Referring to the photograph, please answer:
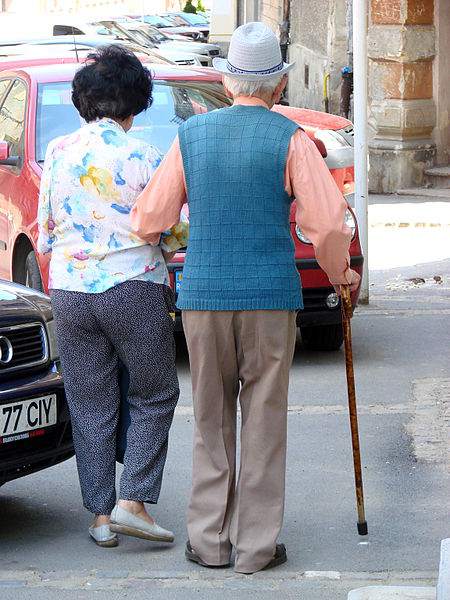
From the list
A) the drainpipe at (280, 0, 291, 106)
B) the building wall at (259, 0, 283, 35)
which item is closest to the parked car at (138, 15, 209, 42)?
the building wall at (259, 0, 283, 35)

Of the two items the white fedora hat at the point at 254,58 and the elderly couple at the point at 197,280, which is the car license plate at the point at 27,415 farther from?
the white fedora hat at the point at 254,58

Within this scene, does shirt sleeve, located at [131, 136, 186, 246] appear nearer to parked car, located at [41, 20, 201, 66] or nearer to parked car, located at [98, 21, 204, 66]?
parked car, located at [41, 20, 201, 66]

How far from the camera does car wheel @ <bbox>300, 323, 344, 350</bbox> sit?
331 inches

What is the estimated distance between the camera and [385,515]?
533 centimetres

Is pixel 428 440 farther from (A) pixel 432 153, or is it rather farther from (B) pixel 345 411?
(A) pixel 432 153

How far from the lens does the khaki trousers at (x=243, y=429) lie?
179 inches

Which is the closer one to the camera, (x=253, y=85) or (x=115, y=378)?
(x=253, y=85)

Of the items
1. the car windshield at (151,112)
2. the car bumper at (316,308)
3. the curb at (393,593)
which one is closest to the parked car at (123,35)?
the car windshield at (151,112)

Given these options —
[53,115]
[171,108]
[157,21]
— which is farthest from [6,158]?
[157,21]

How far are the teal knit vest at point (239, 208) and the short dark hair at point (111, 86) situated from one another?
0.41 m

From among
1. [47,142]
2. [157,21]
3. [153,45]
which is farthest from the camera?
[157,21]

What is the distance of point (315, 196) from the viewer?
4422 mm

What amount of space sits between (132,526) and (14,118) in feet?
14.8

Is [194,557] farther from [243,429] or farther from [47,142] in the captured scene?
[47,142]
